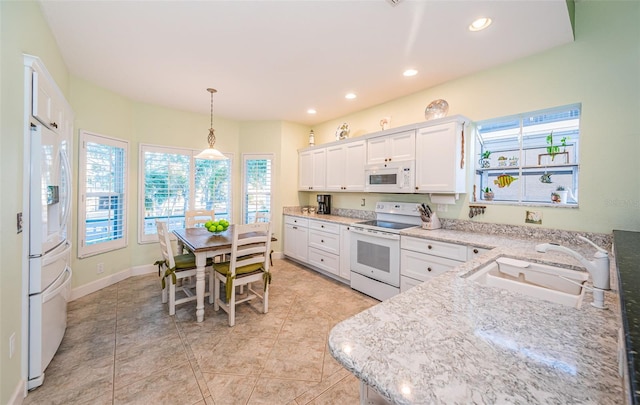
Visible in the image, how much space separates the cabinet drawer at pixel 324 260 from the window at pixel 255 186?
1.35 meters

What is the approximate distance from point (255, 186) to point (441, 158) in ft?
11.1

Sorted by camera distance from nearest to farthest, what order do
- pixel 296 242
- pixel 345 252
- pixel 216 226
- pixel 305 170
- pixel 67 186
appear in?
1. pixel 67 186
2. pixel 216 226
3. pixel 345 252
4. pixel 296 242
5. pixel 305 170

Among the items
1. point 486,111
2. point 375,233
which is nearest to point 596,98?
point 486,111

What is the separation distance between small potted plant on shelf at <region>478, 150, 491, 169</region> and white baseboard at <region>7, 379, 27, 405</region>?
14.2ft

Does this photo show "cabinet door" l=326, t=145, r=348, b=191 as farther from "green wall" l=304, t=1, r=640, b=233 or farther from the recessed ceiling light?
the recessed ceiling light

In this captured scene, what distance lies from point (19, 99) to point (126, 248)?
2.83 meters

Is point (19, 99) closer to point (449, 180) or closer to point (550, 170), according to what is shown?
point (449, 180)

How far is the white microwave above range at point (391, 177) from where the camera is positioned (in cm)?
317

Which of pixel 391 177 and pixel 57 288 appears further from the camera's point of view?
pixel 391 177

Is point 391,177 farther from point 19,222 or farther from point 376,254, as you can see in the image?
point 19,222

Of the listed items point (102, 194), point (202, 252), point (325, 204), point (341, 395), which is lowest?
point (341, 395)

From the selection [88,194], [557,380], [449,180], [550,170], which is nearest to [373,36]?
[449,180]

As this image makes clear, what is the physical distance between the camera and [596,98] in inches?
86.9

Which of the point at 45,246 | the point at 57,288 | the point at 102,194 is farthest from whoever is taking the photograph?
the point at 102,194
